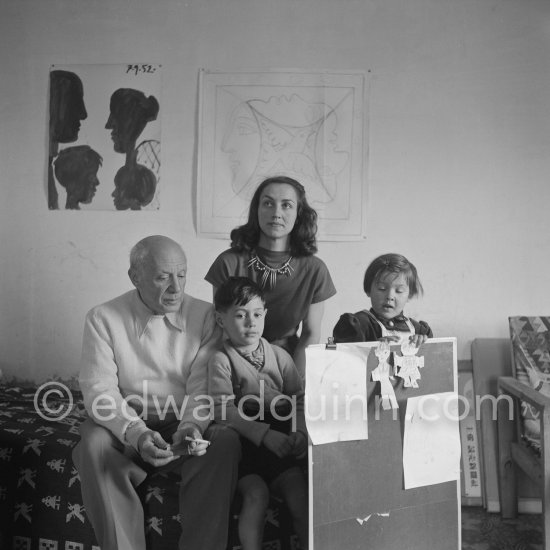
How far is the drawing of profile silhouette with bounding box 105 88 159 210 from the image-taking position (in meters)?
2.78

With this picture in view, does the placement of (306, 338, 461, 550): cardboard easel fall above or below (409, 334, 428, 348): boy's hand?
below

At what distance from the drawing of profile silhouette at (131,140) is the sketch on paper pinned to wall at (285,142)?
0.86 feet

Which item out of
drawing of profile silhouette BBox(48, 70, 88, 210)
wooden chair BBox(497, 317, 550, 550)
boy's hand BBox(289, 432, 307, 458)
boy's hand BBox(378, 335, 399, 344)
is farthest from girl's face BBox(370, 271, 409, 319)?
drawing of profile silhouette BBox(48, 70, 88, 210)

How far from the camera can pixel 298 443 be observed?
1709 mm

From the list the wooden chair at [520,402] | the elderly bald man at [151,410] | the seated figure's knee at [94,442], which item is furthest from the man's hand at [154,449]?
the wooden chair at [520,402]

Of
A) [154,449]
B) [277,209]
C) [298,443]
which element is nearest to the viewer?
[154,449]

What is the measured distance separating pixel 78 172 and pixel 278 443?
1.84 metres

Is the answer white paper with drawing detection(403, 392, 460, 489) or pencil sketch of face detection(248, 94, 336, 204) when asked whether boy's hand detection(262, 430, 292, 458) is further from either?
pencil sketch of face detection(248, 94, 336, 204)

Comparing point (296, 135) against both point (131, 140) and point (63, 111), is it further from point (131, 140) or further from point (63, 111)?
point (63, 111)

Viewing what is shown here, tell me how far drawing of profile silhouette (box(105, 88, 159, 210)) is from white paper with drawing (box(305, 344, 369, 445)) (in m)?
1.52

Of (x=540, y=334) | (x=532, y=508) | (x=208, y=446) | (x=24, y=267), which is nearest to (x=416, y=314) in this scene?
(x=540, y=334)

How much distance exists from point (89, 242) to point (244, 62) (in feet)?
3.88

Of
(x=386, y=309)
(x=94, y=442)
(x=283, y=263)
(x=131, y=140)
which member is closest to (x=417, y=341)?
(x=386, y=309)

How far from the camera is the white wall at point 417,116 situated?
8.77 feet
